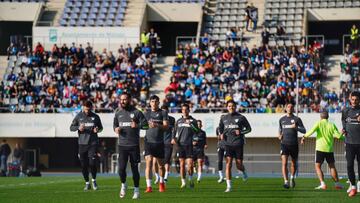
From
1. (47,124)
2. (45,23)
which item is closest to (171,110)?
(47,124)

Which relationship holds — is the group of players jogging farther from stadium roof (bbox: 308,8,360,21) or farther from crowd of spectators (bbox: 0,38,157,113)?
stadium roof (bbox: 308,8,360,21)

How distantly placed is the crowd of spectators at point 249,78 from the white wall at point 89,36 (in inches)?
147

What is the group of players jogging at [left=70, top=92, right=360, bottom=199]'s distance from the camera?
2248cm

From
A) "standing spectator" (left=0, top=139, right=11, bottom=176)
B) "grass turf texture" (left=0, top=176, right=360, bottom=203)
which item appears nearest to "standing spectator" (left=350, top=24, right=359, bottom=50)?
"standing spectator" (left=0, top=139, right=11, bottom=176)

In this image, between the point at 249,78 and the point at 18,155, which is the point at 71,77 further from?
the point at 249,78

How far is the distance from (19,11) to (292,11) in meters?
15.4

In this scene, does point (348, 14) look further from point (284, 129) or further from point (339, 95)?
point (284, 129)

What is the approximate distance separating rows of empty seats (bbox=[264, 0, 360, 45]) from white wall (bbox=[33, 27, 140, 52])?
736 cm

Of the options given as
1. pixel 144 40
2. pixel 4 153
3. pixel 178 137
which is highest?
pixel 144 40

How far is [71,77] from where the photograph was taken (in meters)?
51.5

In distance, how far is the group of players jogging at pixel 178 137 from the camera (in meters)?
22.5

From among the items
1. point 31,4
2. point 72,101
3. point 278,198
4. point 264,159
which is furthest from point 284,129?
point 31,4

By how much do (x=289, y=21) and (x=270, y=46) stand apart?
128 inches

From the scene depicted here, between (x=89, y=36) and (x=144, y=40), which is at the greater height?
(x=89, y=36)
